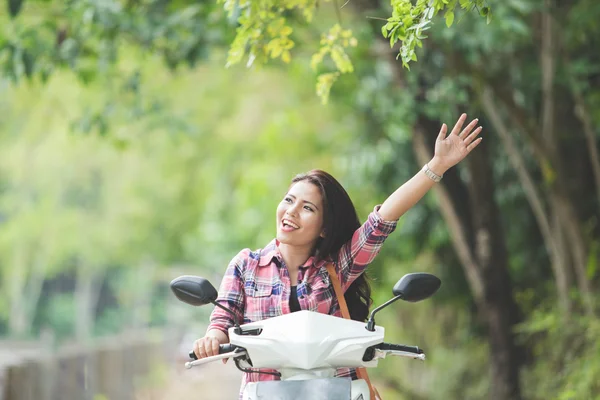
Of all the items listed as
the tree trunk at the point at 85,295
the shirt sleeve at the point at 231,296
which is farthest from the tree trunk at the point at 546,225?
the tree trunk at the point at 85,295

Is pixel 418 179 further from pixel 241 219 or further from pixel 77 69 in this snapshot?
pixel 241 219

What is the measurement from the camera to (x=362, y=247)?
3887mm

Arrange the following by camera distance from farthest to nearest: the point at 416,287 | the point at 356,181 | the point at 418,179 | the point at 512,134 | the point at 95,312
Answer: the point at 95,312 → the point at 356,181 → the point at 512,134 → the point at 418,179 → the point at 416,287

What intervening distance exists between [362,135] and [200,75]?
8824 millimetres

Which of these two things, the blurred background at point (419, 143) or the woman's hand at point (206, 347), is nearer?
the woman's hand at point (206, 347)

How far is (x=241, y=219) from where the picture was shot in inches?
808

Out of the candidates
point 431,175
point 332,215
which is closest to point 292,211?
Answer: point 332,215

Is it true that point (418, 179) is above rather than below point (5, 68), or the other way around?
below

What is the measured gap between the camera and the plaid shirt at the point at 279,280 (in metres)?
3.78

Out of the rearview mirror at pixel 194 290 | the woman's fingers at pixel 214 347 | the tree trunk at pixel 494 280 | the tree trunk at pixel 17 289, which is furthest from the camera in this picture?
the tree trunk at pixel 17 289

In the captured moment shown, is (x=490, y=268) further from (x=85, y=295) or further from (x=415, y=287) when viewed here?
(x=85, y=295)

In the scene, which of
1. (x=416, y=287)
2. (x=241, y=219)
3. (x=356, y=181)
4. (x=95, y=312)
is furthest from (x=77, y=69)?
(x=95, y=312)

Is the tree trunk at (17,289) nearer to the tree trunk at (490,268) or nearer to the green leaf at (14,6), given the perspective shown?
the tree trunk at (490,268)

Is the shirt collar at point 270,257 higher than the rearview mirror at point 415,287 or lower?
higher
